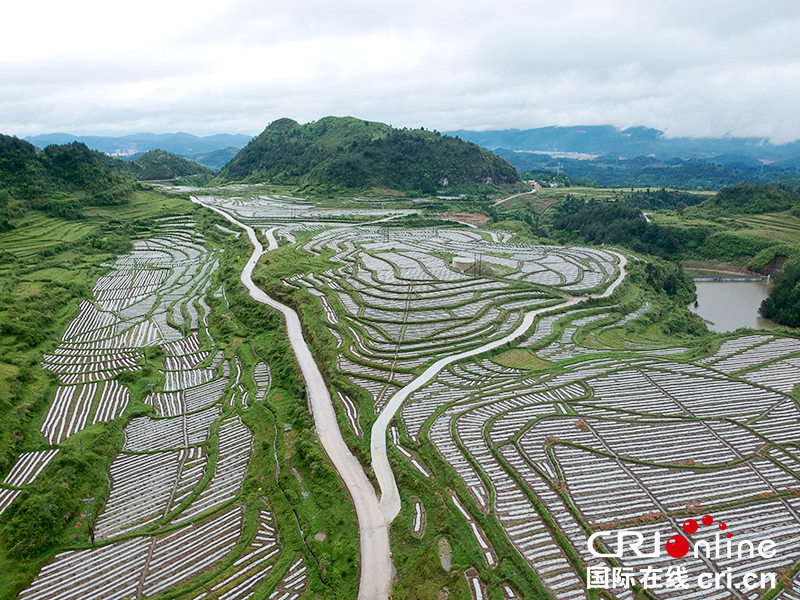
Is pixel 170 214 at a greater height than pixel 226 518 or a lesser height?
greater

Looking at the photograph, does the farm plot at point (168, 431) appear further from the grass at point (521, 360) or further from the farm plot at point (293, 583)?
the grass at point (521, 360)

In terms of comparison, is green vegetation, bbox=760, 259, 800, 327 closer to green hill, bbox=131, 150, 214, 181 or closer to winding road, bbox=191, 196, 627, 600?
winding road, bbox=191, 196, 627, 600

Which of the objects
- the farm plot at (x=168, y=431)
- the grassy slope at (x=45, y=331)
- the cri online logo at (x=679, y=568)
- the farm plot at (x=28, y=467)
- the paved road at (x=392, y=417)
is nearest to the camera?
the cri online logo at (x=679, y=568)

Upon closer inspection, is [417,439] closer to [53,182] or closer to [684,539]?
[684,539]

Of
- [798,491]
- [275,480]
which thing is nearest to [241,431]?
[275,480]

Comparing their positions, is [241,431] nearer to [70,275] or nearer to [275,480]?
[275,480]

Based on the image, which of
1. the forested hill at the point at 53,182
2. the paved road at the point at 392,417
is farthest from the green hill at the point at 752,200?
the forested hill at the point at 53,182
